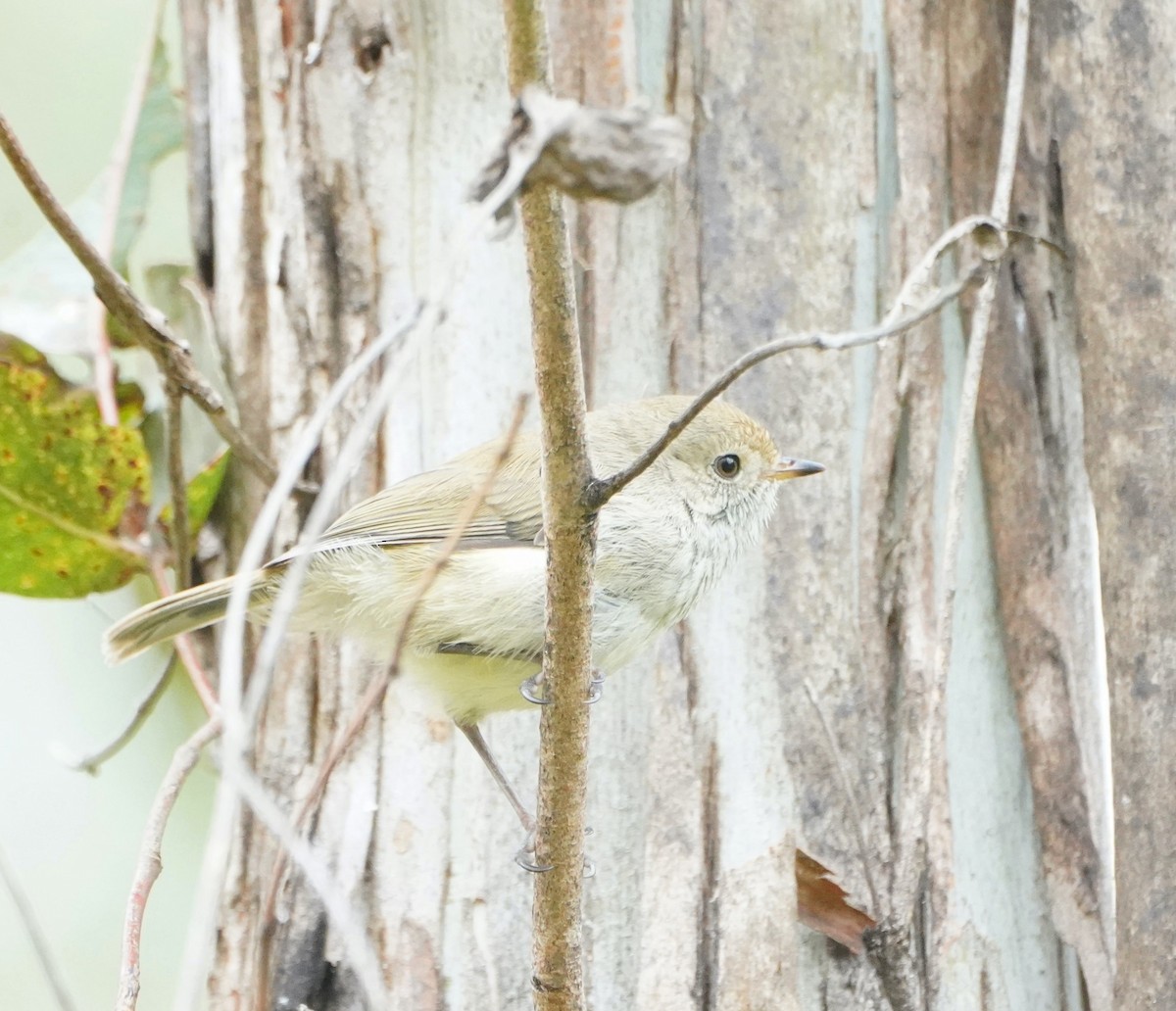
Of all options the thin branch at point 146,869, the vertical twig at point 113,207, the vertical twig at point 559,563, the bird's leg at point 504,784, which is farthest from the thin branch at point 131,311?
the vertical twig at point 559,563

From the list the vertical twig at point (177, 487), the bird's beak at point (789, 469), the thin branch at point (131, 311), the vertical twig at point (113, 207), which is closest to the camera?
the thin branch at point (131, 311)

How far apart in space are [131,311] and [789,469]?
1429mm

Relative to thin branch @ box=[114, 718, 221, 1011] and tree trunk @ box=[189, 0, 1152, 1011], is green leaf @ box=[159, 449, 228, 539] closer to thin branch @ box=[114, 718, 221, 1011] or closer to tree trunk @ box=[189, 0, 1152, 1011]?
tree trunk @ box=[189, 0, 1152, 1011]

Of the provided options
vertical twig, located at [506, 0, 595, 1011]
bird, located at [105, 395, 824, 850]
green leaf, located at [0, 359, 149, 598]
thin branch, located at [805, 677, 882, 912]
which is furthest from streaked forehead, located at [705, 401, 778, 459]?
green leaf, located at [0, 359, 149, 598]

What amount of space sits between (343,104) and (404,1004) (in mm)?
2062

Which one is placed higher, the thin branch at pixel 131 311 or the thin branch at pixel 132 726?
the thin branch at pixel 131 311

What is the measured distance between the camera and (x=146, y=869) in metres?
2.41

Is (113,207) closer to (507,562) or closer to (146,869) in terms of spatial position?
(507,562)

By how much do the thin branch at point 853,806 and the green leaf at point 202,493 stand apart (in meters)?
1.58

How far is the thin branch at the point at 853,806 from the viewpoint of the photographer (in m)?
2.63

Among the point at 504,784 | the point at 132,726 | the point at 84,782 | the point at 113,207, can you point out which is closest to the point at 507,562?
the point at 504,784

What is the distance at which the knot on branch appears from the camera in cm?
114

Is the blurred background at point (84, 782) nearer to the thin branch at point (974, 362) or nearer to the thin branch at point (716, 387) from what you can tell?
the thin branch at point (974, 362)

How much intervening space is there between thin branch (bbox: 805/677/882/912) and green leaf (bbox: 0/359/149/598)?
5.86ft
